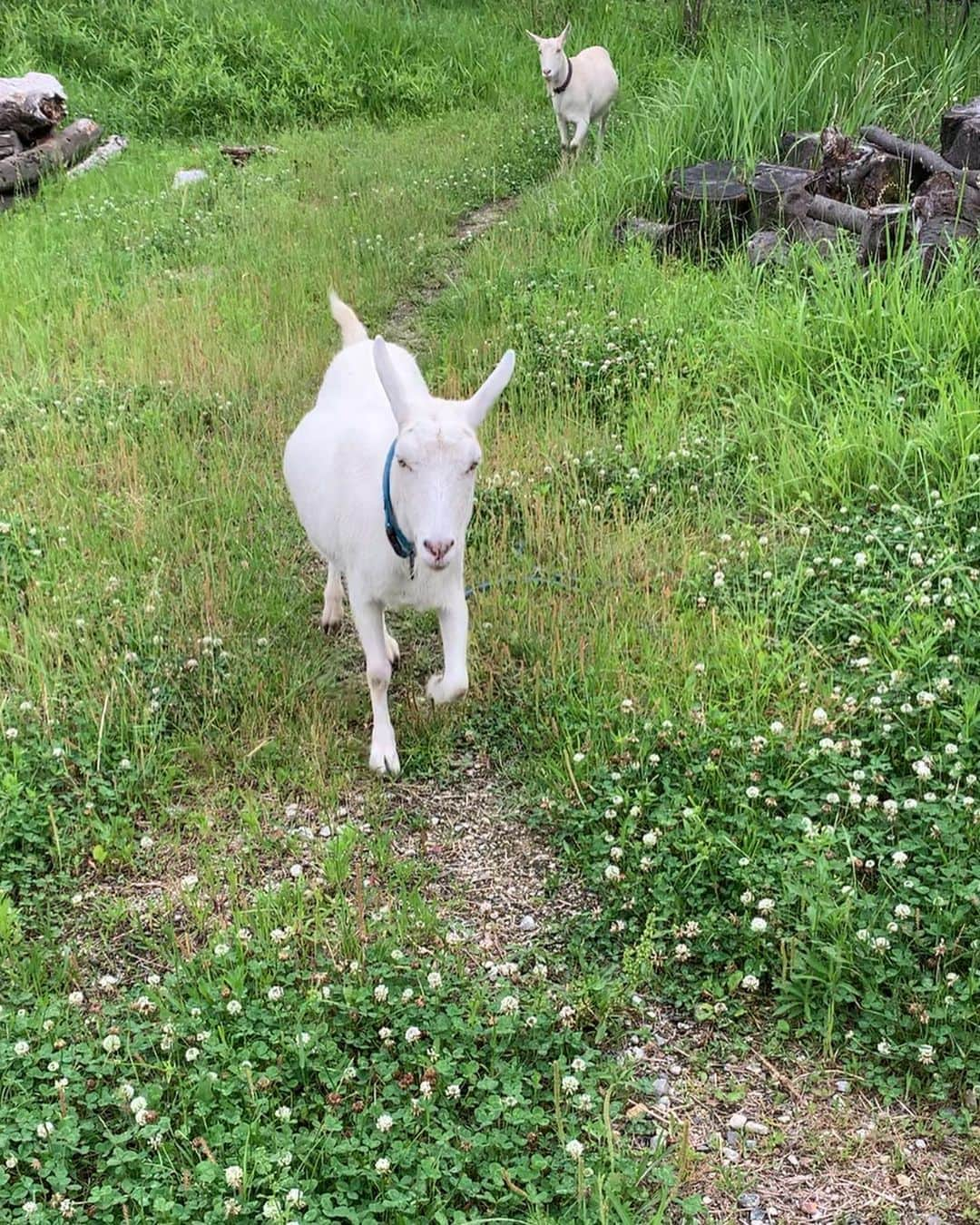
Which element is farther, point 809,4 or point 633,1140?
point 809,4

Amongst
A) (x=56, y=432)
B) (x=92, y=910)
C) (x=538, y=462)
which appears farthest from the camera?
(x=56, y=432)

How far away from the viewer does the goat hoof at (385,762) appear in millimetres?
3969

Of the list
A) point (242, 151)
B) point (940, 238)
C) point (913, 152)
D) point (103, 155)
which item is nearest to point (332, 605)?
point (940, 238)

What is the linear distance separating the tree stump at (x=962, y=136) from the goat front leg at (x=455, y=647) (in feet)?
16.2

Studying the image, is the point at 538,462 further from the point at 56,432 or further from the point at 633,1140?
the point at 633,1140

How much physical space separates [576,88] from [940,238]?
625cm

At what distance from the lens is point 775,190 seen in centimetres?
738

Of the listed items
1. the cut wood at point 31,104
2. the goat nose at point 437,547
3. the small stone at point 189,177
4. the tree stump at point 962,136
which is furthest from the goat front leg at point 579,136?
the goat nose at point 437,547

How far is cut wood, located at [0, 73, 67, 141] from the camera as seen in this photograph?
35.9 feet

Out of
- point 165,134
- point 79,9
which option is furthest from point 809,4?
point 79,9

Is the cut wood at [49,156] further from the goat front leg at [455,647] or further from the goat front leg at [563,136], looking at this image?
the goat front leg at [455,647]

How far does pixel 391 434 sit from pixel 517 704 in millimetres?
1150

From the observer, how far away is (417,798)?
3896 mm

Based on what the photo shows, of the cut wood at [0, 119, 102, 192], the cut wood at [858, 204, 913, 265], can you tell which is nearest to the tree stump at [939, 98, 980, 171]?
the cut wood at [858, 204, 913, 265]
